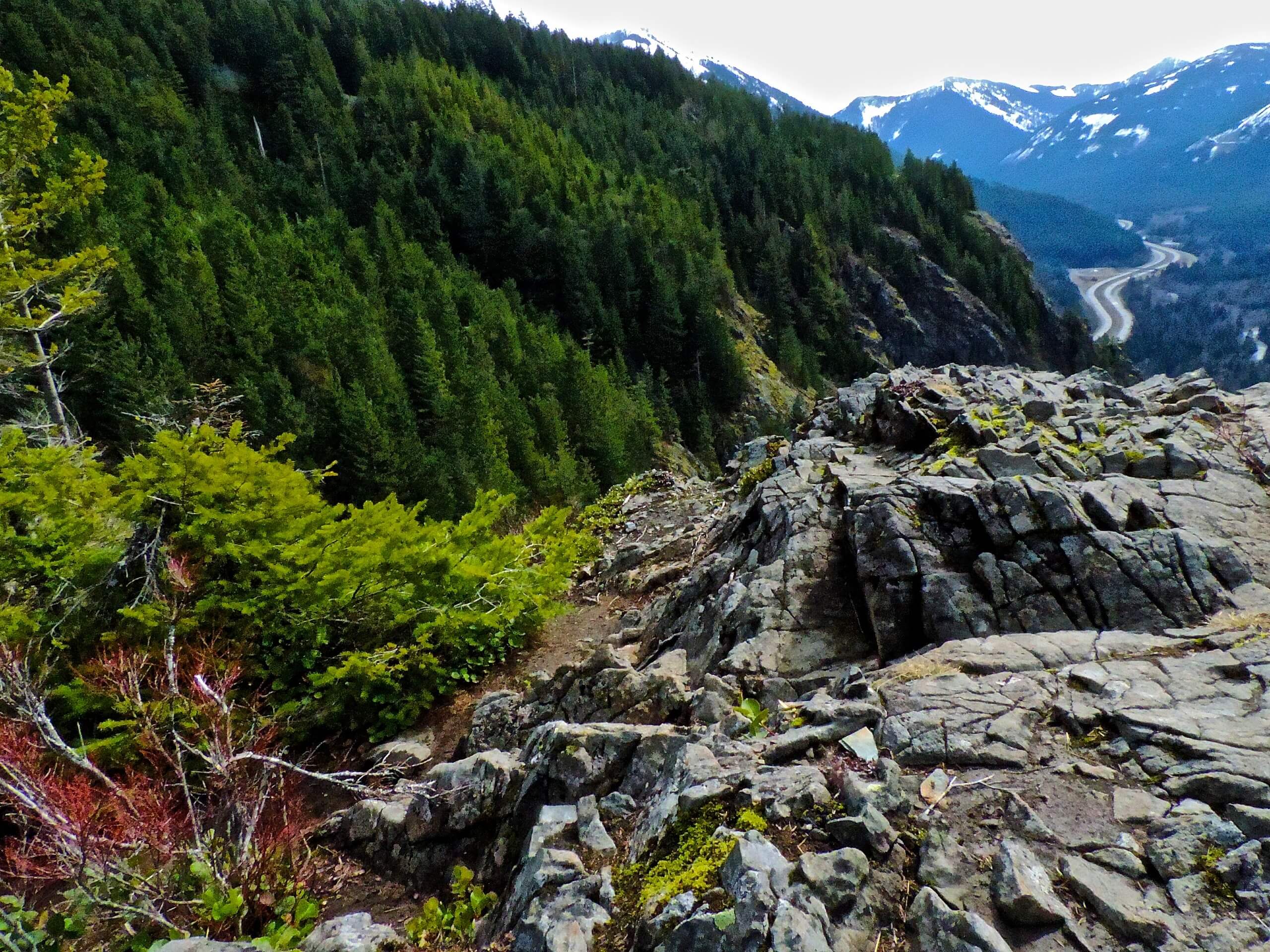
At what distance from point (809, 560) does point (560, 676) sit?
4646mm

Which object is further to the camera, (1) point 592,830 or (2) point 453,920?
(2) point 453,920

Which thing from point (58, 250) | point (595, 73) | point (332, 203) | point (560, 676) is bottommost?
point (560, 676)

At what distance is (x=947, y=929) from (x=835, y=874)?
2.31 feet

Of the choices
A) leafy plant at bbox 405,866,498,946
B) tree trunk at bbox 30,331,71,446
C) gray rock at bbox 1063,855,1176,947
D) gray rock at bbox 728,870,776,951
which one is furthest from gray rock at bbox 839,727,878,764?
tree trunk at bbox 30,331,71,446

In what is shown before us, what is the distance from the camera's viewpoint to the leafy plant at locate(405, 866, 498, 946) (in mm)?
5895

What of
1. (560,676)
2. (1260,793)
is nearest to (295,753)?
(560,676)

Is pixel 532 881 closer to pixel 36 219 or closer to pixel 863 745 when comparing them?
pixel 863 745

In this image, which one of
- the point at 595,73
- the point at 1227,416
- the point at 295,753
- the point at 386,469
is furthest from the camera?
the point at 595,73

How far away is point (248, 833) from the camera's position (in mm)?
6367

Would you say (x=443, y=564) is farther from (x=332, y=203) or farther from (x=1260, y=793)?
(x=332, y=203)

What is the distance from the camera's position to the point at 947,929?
150 inches

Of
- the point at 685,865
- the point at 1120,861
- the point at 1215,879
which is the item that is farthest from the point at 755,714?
the point at 1215,879

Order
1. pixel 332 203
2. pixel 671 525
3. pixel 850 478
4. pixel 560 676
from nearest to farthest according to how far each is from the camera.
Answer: pixel 560 676 → pixel 850 478 → pixel 671 525 → pixel 332 203

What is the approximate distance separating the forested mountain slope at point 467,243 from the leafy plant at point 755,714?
93.4 ft
